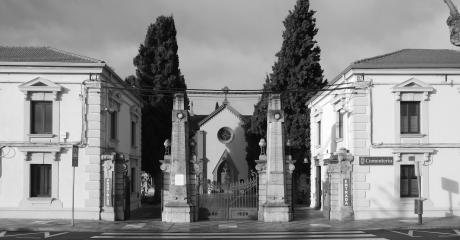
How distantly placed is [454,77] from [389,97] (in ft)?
11.0

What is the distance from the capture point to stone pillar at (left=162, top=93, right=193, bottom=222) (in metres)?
25.9

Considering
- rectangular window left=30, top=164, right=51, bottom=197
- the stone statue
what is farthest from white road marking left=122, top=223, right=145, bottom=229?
the stone statue

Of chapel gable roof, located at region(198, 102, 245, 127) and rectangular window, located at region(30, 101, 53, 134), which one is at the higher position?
chapel gable roof, located at region(198, 102, 245, 127)

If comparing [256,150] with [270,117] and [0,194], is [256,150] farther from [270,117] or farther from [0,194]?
[0,194]

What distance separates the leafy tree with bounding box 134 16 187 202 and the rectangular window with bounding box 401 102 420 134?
20.7 metres

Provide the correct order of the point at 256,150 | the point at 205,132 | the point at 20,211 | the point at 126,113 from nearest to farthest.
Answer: the point at 20,211, the point at 126,113, the point at 256,150, the point at 205,132

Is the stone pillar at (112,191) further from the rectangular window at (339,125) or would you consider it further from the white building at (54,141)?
the rectangular window at (339,125)

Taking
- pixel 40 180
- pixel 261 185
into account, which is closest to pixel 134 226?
pixel 40 180

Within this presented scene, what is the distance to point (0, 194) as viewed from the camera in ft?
85.6

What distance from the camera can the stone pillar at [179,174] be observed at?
25.9m

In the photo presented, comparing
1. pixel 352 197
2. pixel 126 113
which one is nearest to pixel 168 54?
pixel 126 113

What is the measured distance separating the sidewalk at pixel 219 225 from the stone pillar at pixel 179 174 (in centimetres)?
73

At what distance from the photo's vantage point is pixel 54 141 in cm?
2625

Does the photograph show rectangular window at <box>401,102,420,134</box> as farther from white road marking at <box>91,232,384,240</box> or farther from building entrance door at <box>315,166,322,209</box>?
building entrance door at <box>315,166,322,209</box>
